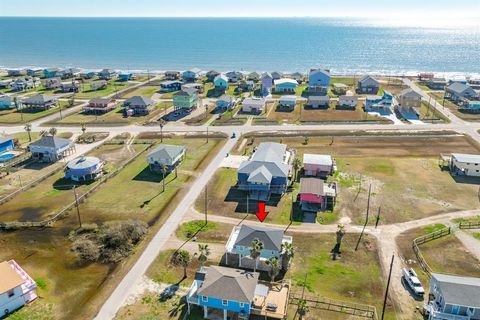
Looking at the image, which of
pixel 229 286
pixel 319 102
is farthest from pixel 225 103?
pixel 229 286

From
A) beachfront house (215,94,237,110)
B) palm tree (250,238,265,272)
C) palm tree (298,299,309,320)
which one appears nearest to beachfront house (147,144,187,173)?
palm tree (250,238,265,272)

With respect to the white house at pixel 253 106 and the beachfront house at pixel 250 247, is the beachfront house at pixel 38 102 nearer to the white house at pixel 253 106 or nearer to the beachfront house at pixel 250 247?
the white house at pixel 253 106

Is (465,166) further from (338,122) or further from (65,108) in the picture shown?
(65,108)

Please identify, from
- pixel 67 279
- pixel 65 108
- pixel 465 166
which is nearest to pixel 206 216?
pixel 67 279

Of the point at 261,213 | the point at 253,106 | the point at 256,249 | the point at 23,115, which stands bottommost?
the point at 261,213

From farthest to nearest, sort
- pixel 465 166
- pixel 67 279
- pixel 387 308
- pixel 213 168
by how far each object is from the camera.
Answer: pixel 213 168 < pixel 465 166 < pixel 67 279 < pixel 387 308

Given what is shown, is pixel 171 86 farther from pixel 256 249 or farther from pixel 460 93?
pixel 256 249
